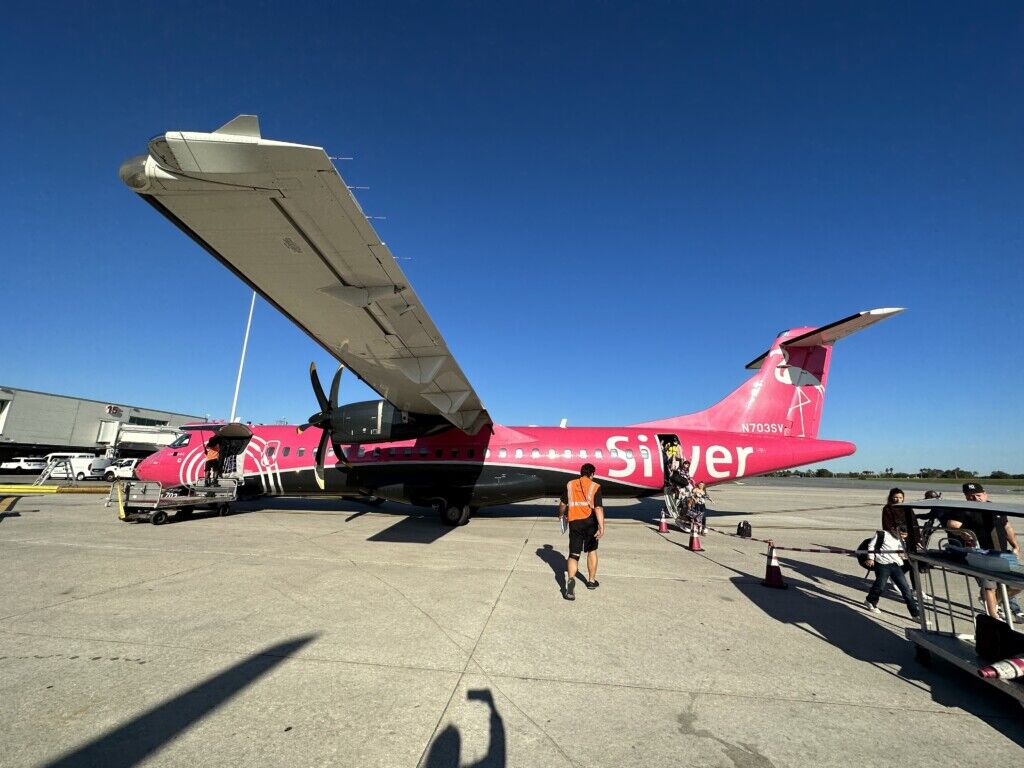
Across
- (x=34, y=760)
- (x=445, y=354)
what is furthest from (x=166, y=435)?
(x=34, y=760)

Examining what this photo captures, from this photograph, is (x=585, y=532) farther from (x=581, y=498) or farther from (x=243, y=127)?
(x=243, y=127)

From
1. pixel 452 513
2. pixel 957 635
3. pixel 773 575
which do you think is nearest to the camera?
pixel 957 635

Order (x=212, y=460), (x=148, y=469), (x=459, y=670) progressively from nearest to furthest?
(x=459, y=670)
(x=212, y=460)
(x=148, y=469)

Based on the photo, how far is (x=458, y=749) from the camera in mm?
2664

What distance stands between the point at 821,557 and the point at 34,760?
11276 millimetres

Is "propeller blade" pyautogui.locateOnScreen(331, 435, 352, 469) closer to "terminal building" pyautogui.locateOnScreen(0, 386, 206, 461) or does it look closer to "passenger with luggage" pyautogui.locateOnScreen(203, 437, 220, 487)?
"passenger with luggage" pyautogui.locateOnScreen(203, 437, 220, 487)

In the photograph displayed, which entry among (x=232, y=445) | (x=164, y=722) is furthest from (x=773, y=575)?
(x=232, y=445)

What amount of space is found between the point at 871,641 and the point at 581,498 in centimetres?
339

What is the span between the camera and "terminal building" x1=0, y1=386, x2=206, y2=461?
37406mm

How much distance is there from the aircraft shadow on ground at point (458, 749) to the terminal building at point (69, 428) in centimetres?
4295

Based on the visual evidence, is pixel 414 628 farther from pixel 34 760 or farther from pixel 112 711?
pixel 34 760

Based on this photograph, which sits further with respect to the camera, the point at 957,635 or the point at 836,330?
the point at 836,330

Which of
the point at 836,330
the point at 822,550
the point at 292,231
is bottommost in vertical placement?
the point at 822,550

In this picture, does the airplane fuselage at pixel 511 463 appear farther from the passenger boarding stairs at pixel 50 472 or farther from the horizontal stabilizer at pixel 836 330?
the passenger boarding stairs at pixel 50 472
